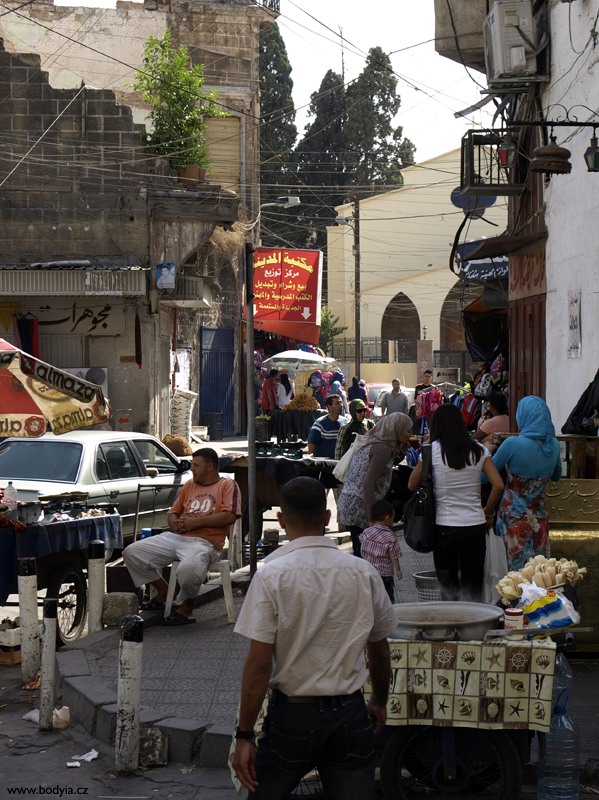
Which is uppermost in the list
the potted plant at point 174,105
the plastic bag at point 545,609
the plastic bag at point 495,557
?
the potted plant at point 174,105

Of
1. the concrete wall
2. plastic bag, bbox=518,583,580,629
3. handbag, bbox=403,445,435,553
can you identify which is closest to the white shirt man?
the concrete wall

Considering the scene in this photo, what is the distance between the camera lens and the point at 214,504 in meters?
9.52

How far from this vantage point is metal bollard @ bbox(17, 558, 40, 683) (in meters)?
8.08

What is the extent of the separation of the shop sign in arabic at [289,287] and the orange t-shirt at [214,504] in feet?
73.8

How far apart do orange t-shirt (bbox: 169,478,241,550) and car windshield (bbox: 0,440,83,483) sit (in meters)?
2.89

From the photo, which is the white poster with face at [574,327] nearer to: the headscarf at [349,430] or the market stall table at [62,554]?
the headscarf at [349,430]

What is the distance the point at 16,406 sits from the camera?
9.88m

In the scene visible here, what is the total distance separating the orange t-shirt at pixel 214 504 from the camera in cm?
952

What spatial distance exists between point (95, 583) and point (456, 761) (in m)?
4.34

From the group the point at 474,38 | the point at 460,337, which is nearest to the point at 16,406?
the point at 474,38

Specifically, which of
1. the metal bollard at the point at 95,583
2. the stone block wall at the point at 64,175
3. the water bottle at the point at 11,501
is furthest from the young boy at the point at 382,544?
the stone block wall at the point at 64,175

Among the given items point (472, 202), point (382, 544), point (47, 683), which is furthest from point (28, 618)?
point (472, 202)

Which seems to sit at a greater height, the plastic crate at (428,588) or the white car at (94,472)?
the white car at (94,472)

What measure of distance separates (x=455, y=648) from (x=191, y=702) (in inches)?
98.3
